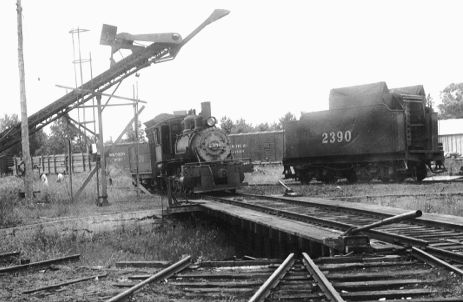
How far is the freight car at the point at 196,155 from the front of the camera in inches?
591

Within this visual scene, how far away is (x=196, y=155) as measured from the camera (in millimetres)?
15680

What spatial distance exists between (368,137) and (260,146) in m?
18.3

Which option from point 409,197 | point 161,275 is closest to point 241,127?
point 409,197

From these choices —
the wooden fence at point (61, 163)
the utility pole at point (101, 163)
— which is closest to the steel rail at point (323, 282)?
the utility pole at point (101, 163)

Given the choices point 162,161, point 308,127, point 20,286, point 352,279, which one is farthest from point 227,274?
point 308,127

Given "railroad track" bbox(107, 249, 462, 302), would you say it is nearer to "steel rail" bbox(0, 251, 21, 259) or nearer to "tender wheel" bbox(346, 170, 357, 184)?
"steel rail" bbox(0, 251, 21, 259)

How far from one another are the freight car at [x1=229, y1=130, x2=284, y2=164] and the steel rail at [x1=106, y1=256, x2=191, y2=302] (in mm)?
30266

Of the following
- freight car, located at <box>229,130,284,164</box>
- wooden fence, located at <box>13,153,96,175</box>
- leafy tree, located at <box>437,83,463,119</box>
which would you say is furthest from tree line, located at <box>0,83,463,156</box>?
freight car, located at <box>229,130,284,164</box>

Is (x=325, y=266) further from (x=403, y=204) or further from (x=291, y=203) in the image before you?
(x=403, y=204)

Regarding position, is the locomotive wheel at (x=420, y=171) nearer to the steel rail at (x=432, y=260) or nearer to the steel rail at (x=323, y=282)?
the steel rail at (x=432, y=260)

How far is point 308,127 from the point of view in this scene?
21.7m

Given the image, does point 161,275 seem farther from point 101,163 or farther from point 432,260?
point 101,163

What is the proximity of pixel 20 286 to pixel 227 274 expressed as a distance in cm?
241

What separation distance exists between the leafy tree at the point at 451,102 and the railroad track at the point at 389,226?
241ft
